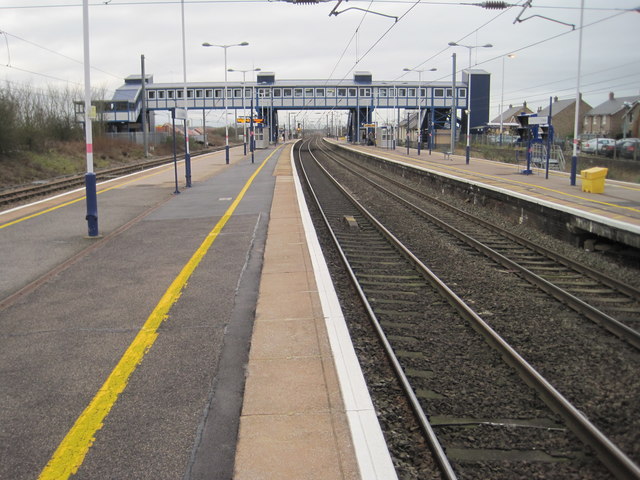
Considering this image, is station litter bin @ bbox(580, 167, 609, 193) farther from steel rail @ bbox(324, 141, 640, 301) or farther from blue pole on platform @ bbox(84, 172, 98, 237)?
blue pole on platform @ bbox(84, 172, 98, 237)

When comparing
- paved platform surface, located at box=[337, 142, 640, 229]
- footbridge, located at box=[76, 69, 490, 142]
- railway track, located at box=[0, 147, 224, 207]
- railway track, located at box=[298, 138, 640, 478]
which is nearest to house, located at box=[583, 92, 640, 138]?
footbridge, located at box=[76, 69, 490, 142]

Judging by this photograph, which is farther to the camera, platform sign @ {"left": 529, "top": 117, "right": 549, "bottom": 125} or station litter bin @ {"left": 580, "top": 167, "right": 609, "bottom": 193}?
platform sign @ {"left": 529, "top": 117, "right": 549, "bottom": 125}

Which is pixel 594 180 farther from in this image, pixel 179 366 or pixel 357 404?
pixel 179 366

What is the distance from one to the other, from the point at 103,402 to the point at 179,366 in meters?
0.83

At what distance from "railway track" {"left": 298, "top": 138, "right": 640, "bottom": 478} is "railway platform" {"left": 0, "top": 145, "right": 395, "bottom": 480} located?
56 cm

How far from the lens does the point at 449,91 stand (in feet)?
264

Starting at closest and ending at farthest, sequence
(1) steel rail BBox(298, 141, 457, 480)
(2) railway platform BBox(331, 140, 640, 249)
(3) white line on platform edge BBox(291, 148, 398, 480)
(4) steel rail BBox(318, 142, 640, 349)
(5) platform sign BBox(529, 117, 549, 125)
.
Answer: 1. (3) white line on platform edge BBox(291, 148, 398, 480)
2. (1) steel rail BBox(298, 141, 457, 480)
3. (4) steel rail BBox(318, 142, 640, 349)
4. (2) railway platform BBox(331, 140, 640, 249)
5. (5) platform sign BBox(529, 117, 549, 125)

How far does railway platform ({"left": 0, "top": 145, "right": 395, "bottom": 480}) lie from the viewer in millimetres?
3822

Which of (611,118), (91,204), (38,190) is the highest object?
(611,118)

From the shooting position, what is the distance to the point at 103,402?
4.60 meters

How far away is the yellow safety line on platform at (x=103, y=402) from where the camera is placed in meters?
3.73

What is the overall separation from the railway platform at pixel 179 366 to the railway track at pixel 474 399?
56cm

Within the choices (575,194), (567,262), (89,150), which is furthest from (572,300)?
(575,194)

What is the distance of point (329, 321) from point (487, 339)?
5.50 feet
